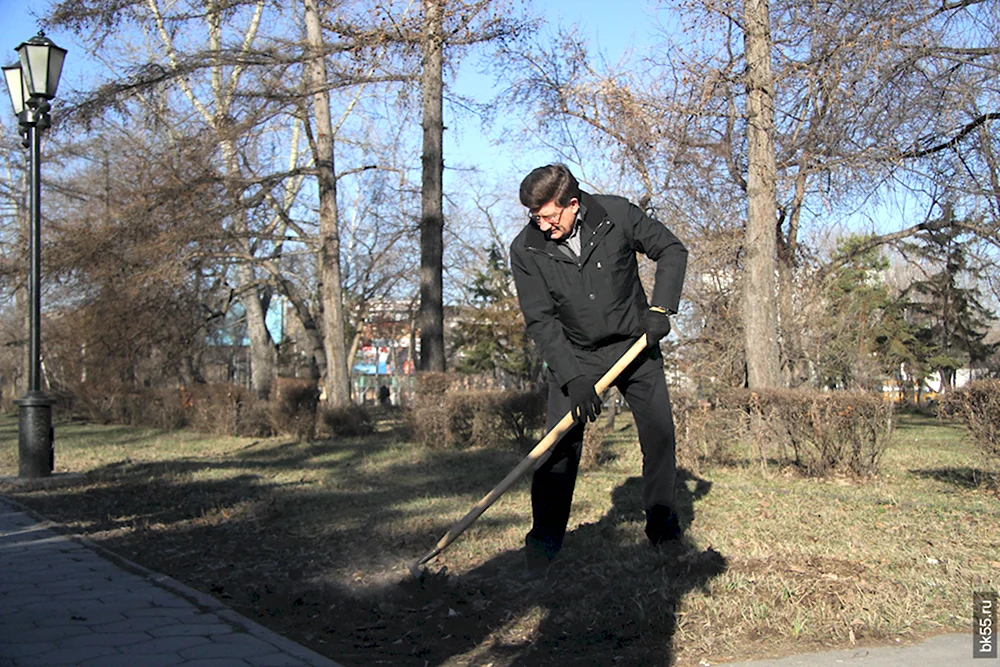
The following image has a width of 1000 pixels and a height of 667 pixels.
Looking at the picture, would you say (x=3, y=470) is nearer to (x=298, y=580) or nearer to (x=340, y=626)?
(x=298, y=580)

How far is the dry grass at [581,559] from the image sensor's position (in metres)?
3.99

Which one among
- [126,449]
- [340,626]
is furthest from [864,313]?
[340,626]

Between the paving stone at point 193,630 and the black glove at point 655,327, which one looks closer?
the paving stone at point 193,630

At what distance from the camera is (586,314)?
471cm

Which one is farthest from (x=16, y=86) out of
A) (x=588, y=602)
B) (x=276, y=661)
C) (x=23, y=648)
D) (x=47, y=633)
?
(x=588, y=602)

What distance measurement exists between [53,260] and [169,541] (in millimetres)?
11539

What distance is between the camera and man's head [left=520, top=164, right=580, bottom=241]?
4559 mm

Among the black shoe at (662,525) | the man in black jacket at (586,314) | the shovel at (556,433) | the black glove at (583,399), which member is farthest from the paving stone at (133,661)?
the black shoe at (662,525)

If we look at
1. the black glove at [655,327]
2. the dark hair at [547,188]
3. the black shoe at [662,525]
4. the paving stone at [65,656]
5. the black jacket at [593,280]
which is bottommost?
the paving stone at [65,656]

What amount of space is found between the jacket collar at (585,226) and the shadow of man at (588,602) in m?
1.72

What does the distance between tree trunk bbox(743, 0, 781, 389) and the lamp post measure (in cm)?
810

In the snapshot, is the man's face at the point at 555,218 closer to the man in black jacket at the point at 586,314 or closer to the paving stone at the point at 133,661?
the man in black jacket at the point at 586,314

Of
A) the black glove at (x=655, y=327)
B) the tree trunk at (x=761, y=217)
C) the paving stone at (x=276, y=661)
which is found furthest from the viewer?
the tree trunk at (x=761, y=217)

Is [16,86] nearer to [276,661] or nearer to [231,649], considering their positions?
[231,649]
